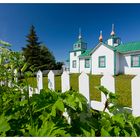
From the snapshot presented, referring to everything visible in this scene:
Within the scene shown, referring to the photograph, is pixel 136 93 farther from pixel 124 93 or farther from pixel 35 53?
pixel 35 53

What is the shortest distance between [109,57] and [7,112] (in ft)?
56.8

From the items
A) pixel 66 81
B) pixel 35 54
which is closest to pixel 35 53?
pixel 35 54

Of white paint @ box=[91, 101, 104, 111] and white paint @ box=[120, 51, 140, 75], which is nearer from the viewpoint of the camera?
white paint @ box=[91, 101, 104, 111]

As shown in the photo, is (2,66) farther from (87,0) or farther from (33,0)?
(87,0)

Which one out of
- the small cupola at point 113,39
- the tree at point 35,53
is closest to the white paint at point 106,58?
the small cupola at point 113,39

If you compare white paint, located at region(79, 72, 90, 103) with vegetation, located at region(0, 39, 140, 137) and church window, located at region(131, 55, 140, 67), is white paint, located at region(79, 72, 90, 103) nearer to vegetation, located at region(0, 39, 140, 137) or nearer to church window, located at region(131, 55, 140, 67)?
vegetation, located at region(0, 39, 140, 137)

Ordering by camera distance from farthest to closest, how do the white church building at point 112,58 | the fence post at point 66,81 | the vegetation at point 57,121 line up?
the white church building at point 112,58
the fence post at point 66,81
the vegetation at point 57,121

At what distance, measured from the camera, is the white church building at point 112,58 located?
17.0 m

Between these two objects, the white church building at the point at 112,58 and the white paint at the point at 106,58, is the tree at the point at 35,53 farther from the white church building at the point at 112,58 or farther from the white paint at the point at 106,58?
the white paint at the point at 106,58

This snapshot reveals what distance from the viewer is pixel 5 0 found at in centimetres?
158

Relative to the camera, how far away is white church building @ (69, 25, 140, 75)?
55.9ft

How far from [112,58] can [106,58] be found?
0.82 m

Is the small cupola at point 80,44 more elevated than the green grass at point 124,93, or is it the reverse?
the small cupola at point 80,44

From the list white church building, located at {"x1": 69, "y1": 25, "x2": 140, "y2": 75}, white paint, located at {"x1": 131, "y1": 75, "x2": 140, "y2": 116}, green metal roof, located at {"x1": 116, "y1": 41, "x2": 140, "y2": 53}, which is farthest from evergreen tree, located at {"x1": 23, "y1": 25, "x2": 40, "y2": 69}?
white paint, located at {"x1": 131, "y1": 75, "x2": 140, "y2": 116}
